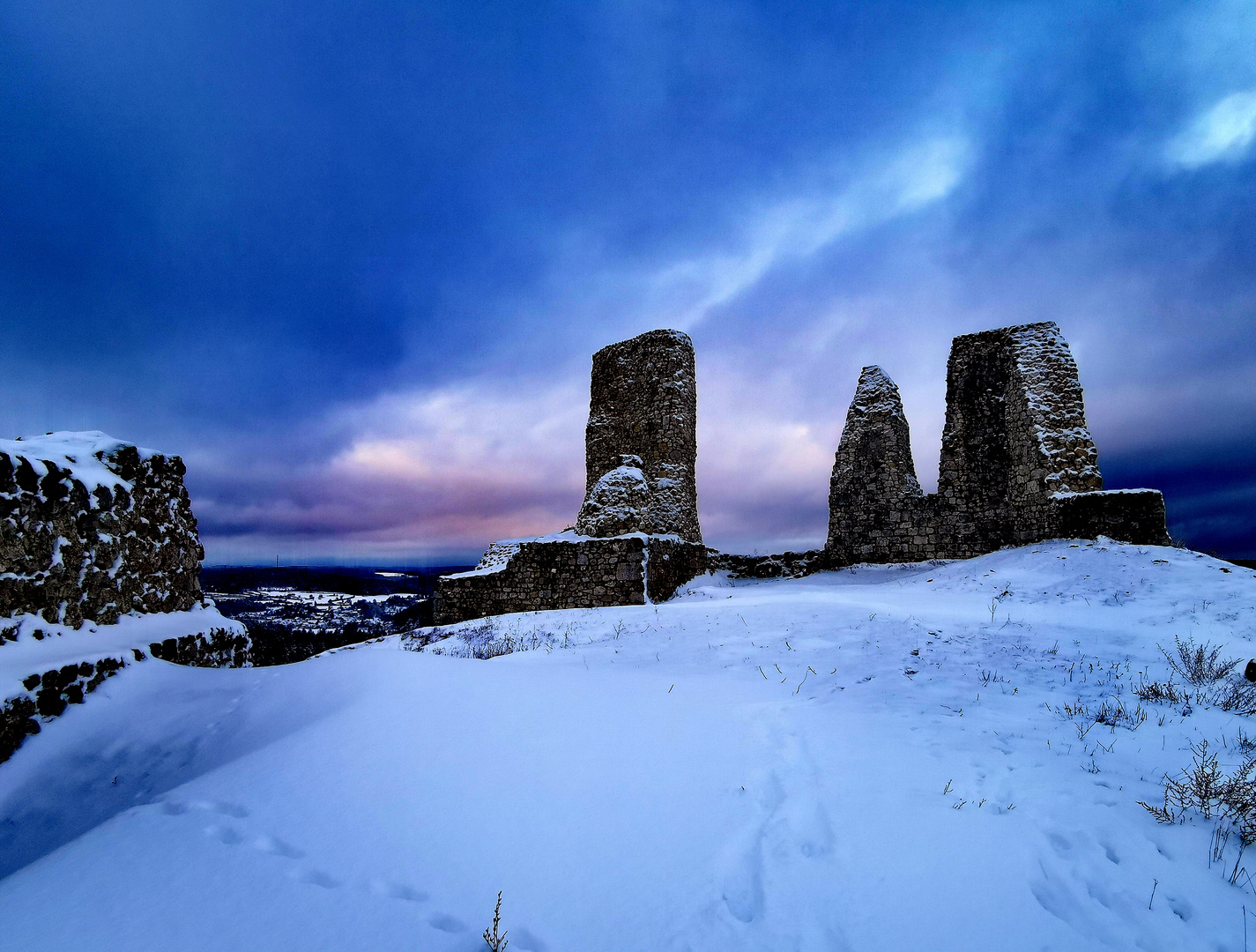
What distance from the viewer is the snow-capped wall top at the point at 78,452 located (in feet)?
11.6

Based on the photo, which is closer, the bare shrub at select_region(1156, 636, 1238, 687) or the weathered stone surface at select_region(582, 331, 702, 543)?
the bare shrub at select_region(1156, 636, 1238, 687)

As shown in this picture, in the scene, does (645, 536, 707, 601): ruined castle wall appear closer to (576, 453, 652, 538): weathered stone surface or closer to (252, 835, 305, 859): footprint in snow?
(576, 453, 652, 538): weathered stone surface

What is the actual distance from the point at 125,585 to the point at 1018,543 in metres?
14.7

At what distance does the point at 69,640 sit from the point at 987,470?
15.7 m

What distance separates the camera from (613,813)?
8.12ft

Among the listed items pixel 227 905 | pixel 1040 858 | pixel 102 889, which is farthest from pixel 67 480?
pixel 1040 858

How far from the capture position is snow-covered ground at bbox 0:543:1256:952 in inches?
73.0

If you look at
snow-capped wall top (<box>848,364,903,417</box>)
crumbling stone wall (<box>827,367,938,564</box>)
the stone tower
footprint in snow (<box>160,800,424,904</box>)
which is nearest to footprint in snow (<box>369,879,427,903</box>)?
footprint in snow (<box>160,800,424,904</box>)

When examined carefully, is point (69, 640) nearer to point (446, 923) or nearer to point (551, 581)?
point (446, 923)

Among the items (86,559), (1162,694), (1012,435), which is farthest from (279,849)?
(1012,435)

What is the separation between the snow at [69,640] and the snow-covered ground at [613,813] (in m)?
0.29

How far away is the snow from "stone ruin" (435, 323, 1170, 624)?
8.45 metres

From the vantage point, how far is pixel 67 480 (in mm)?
3664

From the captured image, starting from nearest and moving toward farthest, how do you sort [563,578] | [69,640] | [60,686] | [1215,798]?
1. [1215,798]
2. [60,686]
3. [69,640]
4. [563,578]
